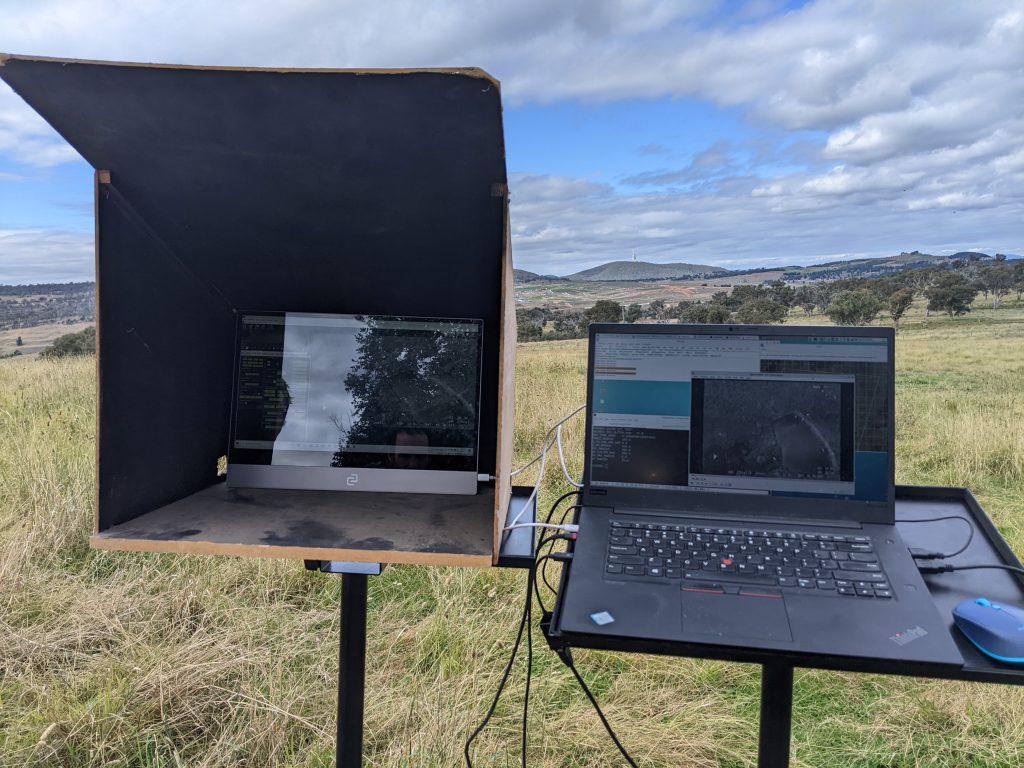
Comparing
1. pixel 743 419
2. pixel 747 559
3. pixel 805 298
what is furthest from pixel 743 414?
pixel 805 298

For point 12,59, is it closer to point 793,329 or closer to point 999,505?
point 793,329

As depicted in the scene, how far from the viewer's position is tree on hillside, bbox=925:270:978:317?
45.0ft

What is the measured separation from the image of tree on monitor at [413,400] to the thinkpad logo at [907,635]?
0.77 meters

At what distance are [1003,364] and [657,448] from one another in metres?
12.0

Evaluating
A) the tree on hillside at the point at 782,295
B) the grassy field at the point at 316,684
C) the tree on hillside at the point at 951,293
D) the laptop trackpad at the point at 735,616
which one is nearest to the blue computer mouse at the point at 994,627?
the laptop trackpad at the point at 735,616

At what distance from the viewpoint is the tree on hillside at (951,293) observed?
13711 mm

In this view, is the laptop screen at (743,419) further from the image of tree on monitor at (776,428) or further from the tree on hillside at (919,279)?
the tree on hillside at (919,279)

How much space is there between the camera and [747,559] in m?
0.99

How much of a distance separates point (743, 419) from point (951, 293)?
51.5 feet

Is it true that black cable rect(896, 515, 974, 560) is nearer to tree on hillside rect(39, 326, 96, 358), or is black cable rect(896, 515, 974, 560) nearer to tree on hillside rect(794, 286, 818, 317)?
tree on hillside rect(794, 286, 818, 317)

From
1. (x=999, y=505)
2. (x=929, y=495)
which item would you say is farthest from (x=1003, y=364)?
(x=929, y=495)

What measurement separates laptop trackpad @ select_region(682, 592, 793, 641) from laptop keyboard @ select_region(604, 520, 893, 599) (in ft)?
0.08

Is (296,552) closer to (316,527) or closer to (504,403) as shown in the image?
(316,527)

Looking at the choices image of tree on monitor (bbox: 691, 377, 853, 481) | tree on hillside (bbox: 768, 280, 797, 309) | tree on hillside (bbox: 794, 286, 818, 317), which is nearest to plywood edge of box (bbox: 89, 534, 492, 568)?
image of tree on monitor (bbox: 691, 377, 853, 481)
